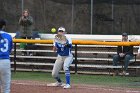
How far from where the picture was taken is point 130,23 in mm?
17781

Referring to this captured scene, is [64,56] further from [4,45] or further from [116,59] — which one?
[4,45]

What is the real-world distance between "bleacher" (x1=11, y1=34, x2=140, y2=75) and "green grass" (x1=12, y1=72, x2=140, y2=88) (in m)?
0.50

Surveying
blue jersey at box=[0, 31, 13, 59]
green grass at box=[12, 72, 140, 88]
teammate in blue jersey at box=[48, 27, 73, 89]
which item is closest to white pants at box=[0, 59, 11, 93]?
blue jersey at box=[0, 31, 13, 59]

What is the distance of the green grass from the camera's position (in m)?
14.6

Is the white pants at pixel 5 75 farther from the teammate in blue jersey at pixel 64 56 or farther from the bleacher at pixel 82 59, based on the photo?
the bleacher at pixel 82 59

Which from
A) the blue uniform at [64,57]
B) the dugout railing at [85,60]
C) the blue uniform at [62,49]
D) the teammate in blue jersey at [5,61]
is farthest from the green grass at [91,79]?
the teammate in blue jersey at [5,61]

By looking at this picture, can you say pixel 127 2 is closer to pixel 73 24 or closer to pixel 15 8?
pixel 73 24

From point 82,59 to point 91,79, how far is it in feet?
6.17

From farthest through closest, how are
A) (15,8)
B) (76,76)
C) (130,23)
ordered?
1. (15,8)
2. (130,23)
3. (76,76)

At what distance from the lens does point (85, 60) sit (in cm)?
1766

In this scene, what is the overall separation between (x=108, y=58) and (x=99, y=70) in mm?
552

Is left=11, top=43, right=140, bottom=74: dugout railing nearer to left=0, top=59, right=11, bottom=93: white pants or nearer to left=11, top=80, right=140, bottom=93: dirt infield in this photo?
left=11, top=80, right=140, bottom=93: dirt infield

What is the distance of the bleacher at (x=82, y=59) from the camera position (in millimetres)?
17266

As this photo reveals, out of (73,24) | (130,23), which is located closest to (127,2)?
(130,23)
